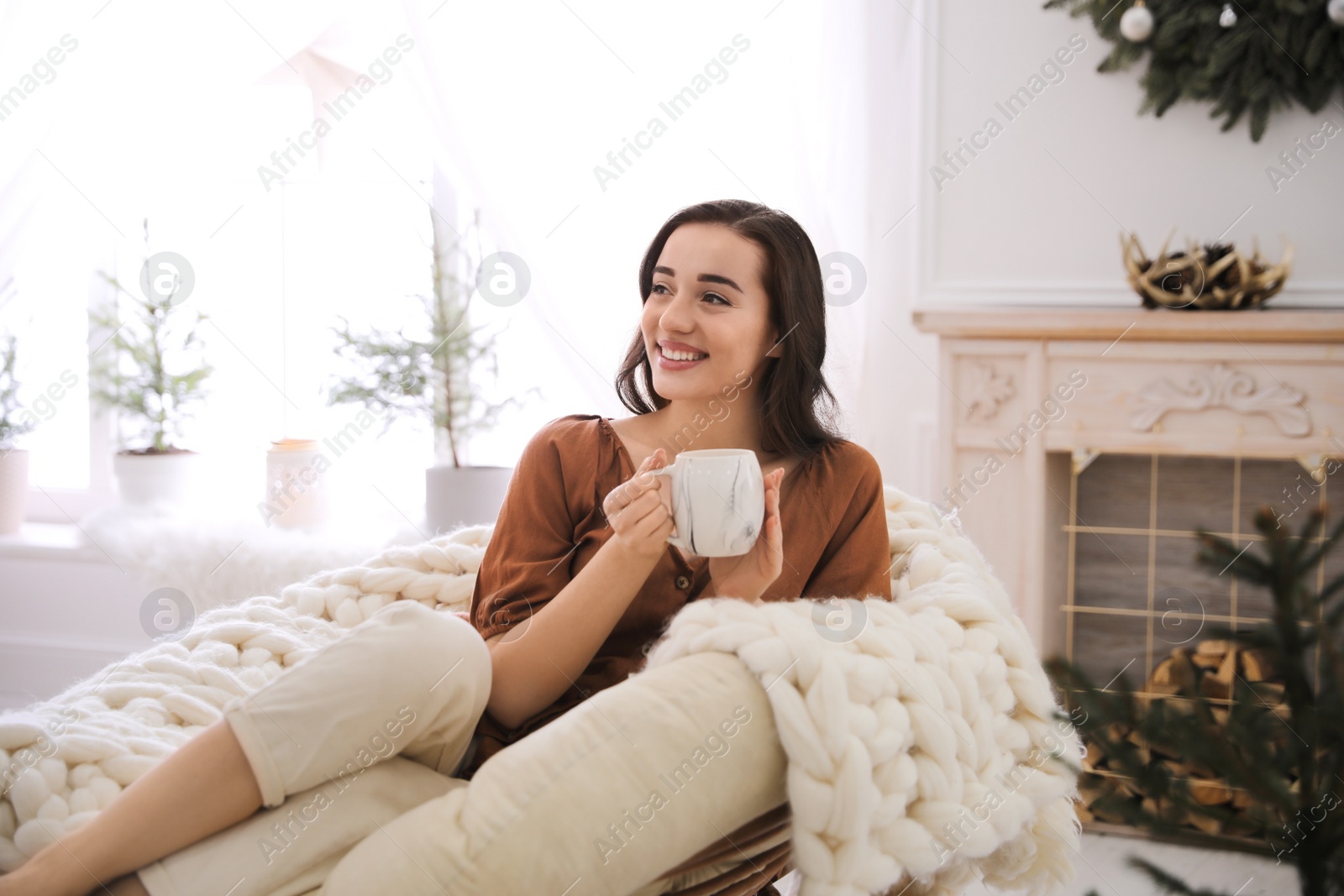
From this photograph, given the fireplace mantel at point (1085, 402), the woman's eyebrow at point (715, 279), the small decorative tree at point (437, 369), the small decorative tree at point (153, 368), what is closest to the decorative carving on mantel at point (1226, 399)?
the fireplace mantel at point (1085, 402)

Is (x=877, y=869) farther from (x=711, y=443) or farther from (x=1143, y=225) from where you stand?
(x=1143, y=225)

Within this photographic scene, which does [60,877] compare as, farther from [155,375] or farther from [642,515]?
[155,375]

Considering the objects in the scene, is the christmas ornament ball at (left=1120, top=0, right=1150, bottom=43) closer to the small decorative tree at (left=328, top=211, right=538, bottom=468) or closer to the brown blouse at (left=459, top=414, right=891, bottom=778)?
the brown blouse at (left=459, top=414, right=891, bottom=778)

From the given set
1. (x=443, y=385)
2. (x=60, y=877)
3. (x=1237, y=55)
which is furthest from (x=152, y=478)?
(x=1237, y=55)

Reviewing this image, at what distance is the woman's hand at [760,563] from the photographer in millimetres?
1353

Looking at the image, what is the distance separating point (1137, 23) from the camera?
8.14 feet

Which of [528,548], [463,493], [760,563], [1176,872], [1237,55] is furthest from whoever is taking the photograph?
[463,493]

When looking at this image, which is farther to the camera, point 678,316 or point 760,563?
point 678,316

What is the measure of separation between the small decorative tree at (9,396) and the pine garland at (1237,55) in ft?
10.8

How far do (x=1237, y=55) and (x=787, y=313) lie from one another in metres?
1.55

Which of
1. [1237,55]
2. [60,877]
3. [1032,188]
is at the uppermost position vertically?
[1237,55]

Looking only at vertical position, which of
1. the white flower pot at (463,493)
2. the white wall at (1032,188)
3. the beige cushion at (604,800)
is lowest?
the beige cushion at (604,800)

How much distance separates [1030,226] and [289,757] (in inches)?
89.8

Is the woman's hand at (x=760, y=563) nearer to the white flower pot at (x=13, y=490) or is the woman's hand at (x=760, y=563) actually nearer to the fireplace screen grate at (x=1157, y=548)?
the fireplace screen grate at (x=1157, y=548)
